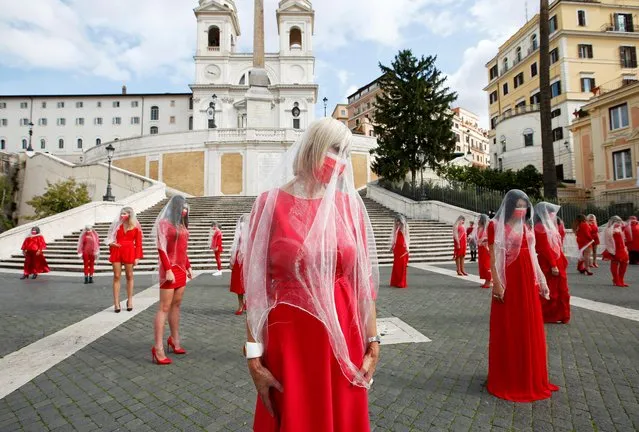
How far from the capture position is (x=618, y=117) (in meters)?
27.9

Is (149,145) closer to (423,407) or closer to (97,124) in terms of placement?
(423,407)

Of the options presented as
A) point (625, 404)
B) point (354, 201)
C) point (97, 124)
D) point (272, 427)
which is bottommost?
point (625, 404)

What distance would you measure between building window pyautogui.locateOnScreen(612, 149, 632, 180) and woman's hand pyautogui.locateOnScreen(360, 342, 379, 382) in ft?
109

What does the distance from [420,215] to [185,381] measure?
20.5 m

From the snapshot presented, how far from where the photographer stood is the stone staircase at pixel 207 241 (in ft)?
49.3

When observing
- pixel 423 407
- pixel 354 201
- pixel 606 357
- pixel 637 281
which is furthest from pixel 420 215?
pixel 354 201

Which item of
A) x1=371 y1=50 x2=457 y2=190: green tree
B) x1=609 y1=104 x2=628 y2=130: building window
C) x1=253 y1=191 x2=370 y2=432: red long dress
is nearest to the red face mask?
x1=253 y1=191 x2=370 y2=432: red long dress

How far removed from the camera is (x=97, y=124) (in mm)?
67250

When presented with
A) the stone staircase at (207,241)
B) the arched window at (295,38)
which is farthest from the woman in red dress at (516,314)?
the arched window at (295,38)

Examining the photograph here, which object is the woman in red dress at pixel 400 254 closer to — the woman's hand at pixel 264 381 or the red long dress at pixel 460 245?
the red long dress at pixel 460 245

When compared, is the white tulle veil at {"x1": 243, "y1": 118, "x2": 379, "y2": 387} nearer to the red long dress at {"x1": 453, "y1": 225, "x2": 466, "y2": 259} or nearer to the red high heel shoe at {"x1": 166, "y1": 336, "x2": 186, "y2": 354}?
the red high heel shoe at {"x1": 166, "y1": 336, "x2": 186, "y2": 354}

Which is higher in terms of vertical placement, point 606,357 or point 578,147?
point 578,147

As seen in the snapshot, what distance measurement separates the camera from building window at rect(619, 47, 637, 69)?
39.8 m

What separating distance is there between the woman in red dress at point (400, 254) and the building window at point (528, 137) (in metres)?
35.6
